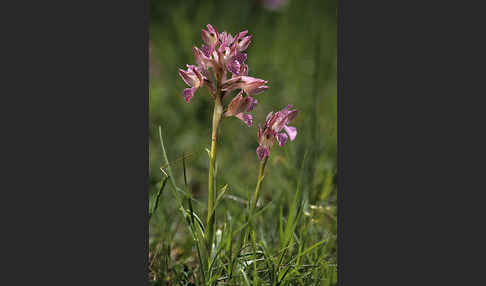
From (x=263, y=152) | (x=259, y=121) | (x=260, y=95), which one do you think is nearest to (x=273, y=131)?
(x=263, y=152)

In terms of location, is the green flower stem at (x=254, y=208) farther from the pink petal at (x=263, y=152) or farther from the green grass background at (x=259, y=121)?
the green grass background at (x=259, y=121)

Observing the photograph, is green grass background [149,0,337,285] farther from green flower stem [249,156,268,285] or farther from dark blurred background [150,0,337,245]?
green flower stem [249,156,268,285]

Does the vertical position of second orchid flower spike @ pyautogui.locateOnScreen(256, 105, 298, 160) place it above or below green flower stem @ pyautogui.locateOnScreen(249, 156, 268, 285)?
above

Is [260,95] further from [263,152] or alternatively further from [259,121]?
[263,152]

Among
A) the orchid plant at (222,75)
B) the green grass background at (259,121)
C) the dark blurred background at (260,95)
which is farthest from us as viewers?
the dark blurred background at (260,95)

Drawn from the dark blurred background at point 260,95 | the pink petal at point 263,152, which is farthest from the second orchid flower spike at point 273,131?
the dark blurred background at point 260,95

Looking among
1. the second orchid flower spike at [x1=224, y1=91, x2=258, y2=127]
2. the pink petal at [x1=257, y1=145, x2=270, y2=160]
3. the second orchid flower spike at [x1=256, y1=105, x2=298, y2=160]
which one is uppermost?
the second orchid flower spike at [x1=224, y1=91, x2=258, y2=127]

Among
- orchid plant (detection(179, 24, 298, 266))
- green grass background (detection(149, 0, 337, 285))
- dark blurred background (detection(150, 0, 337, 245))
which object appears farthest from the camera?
dark blurred background (detection(150, 0, 337, 245))

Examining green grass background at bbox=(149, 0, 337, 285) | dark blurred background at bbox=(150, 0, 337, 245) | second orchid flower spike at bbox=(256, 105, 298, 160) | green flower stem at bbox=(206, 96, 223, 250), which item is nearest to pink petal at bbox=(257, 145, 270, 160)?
second orchid flower spike at bbox=(256, 105, 298, 160)

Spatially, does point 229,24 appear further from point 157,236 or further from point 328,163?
point 157,236
